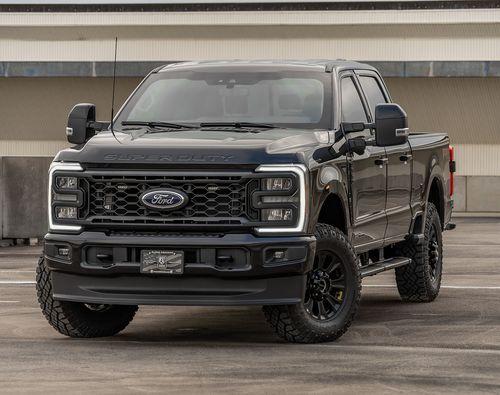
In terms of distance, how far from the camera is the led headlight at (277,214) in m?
11.4

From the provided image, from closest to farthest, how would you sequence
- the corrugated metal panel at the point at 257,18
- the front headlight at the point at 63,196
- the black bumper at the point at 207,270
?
the black bumper at the point at 207,270 → the front headlight at the point at 63,196 → the corrugated metal panel at the point at 257,18

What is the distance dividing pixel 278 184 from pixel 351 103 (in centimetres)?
229

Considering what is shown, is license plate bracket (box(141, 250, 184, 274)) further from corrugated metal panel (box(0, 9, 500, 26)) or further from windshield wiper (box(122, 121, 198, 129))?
corrugated metal panel (box(0, 9, 500, 26))

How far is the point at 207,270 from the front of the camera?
1129cm

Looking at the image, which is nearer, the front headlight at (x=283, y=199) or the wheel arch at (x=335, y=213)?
the front headlight at (x=283, y=199)

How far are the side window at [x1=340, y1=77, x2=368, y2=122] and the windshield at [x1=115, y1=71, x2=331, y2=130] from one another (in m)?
0.25

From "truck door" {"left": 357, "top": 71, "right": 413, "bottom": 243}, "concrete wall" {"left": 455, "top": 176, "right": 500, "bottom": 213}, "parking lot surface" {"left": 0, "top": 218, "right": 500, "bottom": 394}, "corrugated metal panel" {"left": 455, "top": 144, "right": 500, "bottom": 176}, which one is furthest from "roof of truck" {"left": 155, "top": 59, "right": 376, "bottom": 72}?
"corrugated metal panel" {"left": 455, "top": 144, "right": 500, "bottom": 176}

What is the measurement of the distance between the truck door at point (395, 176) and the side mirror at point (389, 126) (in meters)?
1.13

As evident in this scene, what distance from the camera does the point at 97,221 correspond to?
11.7m

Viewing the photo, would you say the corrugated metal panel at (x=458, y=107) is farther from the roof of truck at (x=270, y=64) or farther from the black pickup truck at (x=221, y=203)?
the black pickup truck at (x=221, y=203)

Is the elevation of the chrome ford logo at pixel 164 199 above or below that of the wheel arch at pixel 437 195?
above

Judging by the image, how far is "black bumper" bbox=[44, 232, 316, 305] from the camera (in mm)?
11328

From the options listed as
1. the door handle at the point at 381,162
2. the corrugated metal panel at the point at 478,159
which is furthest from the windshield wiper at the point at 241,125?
the corrugated metal panel at the point at 478,159

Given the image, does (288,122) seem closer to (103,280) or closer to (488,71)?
(103,280)
